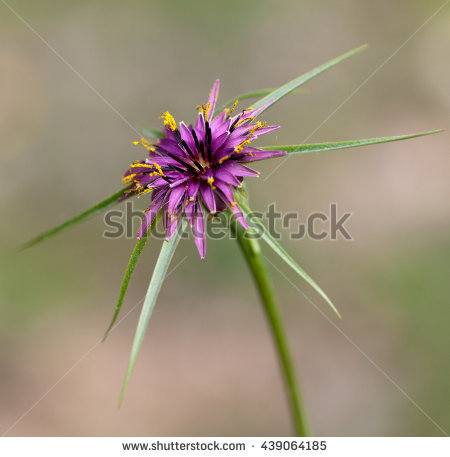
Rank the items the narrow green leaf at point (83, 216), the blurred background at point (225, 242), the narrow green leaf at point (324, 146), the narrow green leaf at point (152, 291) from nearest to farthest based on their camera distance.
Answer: the narrow green leaf at point (152, 291) → the narrow green leaf at point (324, 146) → the narrow green leaf at point (83, 216) → the blurred background at point (225, 242)

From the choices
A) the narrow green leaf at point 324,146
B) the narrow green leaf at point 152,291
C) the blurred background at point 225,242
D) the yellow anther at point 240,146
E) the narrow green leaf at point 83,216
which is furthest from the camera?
the blurred background at point 225,242

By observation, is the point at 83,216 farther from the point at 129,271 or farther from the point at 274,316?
the point at 274,316

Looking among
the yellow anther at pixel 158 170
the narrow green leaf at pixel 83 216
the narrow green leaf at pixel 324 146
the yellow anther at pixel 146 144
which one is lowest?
the narrow green leaf at pixel 83 216

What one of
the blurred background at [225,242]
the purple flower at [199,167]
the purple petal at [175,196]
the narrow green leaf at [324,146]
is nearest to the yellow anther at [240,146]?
the purple flower at [199,167]

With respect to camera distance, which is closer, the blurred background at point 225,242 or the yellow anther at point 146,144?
the yellow anther at point 146,144

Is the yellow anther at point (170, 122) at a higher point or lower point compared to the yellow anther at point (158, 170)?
higher

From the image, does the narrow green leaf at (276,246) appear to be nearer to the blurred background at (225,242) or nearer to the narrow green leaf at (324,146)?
the narrow green leaf at (324,146)
